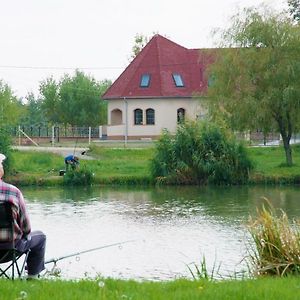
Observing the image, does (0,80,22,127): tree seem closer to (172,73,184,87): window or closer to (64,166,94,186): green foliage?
(172,73,184,87): window

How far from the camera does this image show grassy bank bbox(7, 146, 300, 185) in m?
34.8

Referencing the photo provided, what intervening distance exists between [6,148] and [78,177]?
3.63 m

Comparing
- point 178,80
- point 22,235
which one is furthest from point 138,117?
point 22,235

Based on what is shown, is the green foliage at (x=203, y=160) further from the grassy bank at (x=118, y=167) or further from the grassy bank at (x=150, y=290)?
the grassy bank at (x=150, y=290)

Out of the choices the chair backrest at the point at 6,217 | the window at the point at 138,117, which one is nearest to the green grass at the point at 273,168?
the window at the point at 138,117

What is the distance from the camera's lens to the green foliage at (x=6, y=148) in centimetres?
3569

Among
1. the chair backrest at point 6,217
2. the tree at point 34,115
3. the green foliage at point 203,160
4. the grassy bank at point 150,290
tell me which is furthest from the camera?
the tree at point 34,115

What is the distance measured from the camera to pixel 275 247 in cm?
1046

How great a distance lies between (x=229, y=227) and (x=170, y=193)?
455 inches

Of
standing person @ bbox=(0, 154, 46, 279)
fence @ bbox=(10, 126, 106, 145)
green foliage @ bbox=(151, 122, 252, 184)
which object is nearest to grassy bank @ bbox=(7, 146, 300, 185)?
green foliage @ bbox=(151, 122, 252, 184)

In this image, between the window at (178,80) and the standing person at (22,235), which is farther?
the window at (178,80)

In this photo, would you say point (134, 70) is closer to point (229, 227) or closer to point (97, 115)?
point (97, 115)

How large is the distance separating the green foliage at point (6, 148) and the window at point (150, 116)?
18.1m

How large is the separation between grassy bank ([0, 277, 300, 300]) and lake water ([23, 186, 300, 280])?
9.33 feet
